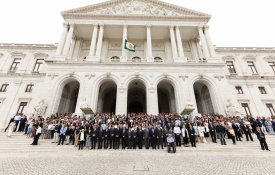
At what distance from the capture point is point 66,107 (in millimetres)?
19953

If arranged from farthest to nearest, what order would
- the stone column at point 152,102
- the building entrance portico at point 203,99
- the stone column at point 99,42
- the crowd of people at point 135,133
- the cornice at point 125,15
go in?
the cornice at point 125,15
the stone column at point 99,42
the building entrance portico at point 203,99
the stone column at point 152,102
the crowd of people at point 135,133

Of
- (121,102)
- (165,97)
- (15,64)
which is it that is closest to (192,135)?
(121,102)

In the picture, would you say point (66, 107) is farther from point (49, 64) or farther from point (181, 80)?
point (181, 80)

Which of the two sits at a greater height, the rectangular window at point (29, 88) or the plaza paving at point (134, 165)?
the rectangular window at point (29, 88)

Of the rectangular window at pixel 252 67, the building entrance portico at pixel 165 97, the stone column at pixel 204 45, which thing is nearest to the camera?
the building entrance portico at pixel 165 97

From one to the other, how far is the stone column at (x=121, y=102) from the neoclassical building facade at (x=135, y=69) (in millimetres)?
119

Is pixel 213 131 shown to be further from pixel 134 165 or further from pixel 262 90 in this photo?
pixel 262 90

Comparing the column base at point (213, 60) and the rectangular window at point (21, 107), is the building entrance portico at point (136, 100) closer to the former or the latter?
the column base at point (213, 60)

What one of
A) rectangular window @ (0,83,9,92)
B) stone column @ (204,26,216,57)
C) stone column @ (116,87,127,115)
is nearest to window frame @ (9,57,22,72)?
rectangular window @ (0,83,9,92)

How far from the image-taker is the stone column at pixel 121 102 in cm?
1681

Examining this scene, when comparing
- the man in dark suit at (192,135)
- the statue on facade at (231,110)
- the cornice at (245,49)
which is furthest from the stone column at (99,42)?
the cornice at (245,49)

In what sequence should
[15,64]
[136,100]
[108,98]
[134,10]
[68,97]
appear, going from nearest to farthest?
[68,97], [108,98], [134,10], [136,100], [15,64]

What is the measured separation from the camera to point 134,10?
81.4 feet

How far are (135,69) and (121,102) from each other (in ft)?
16.3
